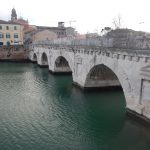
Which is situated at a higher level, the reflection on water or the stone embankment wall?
the stone embankment wall

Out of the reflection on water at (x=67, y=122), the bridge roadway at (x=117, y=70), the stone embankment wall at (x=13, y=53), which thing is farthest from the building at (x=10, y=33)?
the reflection on water at (x=67, y=122)

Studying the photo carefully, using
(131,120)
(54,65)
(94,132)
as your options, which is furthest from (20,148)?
(54,65)

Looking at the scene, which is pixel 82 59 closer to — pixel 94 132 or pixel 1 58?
pixel 94 132

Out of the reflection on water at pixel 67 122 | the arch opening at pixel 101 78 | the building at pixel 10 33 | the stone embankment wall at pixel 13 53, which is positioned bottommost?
the reflection on water at pixel 67 122

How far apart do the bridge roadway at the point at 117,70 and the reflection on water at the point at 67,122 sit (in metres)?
1.60

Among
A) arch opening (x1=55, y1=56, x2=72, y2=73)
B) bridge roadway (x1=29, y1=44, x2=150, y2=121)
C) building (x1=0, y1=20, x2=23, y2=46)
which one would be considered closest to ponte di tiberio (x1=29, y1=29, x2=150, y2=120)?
bridge roadway (x1=29, y1=44, x2=150, y2=121)

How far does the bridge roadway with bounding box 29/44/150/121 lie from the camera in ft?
56.6

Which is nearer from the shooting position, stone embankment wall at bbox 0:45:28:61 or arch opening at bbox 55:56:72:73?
arch opening at bbox 55:56:72:73

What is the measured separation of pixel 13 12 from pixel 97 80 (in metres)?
101

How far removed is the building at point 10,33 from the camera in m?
71.9

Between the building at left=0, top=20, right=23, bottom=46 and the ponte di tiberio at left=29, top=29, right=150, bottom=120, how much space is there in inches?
1762

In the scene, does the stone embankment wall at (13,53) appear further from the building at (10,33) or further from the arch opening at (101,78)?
the arch opening at (101,78)

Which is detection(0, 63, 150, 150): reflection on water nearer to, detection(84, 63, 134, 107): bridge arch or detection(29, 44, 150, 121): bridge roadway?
detection(84, 63, 134, 107): bridge arch

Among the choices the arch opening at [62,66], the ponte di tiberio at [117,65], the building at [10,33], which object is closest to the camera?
the ponte di tiberio at [117,65]
